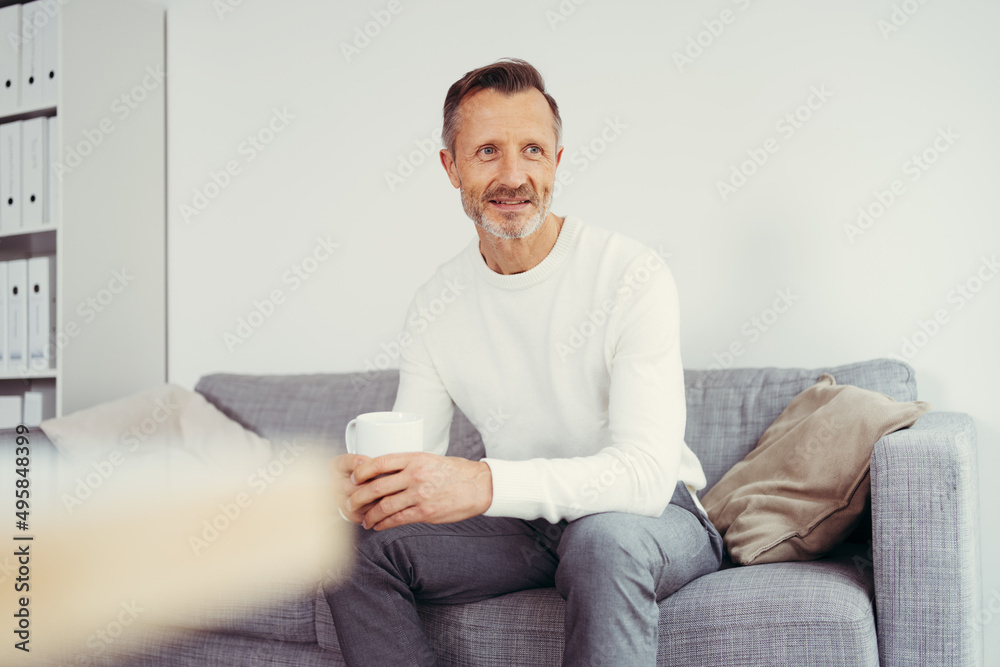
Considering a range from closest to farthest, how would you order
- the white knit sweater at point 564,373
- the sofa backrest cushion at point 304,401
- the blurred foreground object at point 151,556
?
the white knit sweater at point 564,373
the blurred foreground object at point 151,556
the sofa backrest cushion at point 304,401

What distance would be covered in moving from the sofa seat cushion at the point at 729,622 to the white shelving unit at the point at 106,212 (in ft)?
6.11

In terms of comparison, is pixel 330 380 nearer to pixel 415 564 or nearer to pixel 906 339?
pixel 415 564

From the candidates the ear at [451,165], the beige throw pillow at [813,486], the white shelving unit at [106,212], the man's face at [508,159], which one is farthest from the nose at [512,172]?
the white shelving unit at [106,212]

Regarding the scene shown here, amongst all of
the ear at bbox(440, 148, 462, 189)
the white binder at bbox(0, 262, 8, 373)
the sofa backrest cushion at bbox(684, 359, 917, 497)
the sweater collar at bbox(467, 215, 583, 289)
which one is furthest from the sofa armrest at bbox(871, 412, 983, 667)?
the white binder at bbox(0, 262, 8, 373)

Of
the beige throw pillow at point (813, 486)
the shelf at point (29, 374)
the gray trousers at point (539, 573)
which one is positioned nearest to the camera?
the gray trousers at point (539, 573)

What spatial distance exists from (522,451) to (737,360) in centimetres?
90

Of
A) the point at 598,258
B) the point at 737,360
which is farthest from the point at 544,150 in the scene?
the point at 737,360

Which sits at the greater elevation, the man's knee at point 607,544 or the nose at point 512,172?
the nose at point 512,172

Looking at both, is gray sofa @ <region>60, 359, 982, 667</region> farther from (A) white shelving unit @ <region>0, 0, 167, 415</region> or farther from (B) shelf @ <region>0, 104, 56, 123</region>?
(B) shelf @ <region>0, 104, 56, 123</region>

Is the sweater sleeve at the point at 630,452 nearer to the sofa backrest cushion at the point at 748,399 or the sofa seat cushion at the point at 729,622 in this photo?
the sofa seat cushion at the point at 729,622

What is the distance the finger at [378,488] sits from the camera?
3.33 ft

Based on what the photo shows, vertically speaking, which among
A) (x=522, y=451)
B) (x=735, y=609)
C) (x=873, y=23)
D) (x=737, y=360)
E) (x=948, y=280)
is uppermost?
(x=873, y=23)

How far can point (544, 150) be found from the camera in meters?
1.35

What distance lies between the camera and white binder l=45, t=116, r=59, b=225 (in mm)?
2551
